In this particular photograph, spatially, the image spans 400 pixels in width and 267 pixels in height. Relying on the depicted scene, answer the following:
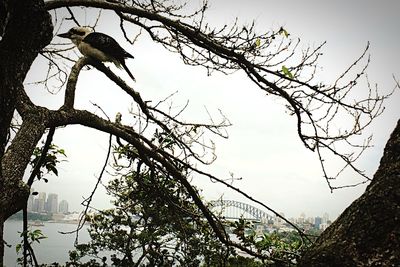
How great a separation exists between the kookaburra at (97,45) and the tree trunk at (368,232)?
10.1 feet

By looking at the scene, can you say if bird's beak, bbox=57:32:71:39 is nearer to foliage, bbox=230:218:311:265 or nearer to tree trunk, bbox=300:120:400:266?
foliage, bbox=230:218:311:265

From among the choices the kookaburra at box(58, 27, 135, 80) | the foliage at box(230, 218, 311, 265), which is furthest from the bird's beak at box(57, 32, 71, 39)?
the foliage at box(230, 218, 311, 265)

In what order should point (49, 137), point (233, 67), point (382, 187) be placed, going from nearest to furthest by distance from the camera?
point (382, 187) → point (49, 137) → point (233, 67)

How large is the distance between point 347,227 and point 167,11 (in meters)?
2.98

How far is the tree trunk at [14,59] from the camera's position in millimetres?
1528

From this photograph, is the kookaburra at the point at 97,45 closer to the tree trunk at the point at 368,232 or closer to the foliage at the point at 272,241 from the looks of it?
the foliage at the point at 272,241

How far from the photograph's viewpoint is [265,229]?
11.7ft

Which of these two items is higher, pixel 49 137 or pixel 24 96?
pixel 24 96

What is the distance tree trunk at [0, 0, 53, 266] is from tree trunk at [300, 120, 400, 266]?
1508mm

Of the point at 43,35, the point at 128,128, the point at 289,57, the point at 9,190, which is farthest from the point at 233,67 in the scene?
the point at 9,190

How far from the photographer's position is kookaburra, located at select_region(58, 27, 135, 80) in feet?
11.0

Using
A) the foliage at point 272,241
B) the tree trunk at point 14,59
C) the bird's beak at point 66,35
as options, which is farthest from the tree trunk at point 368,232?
the bird's beak at point 66,35

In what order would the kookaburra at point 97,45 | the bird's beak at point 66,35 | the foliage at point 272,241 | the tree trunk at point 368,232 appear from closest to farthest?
the tree trunk at point 368,232, the foliage at point 272,241, the kookaburra at point 97,45, the bird's beak at point 66,35

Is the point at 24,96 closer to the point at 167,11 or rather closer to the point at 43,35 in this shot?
the point at 43,35
